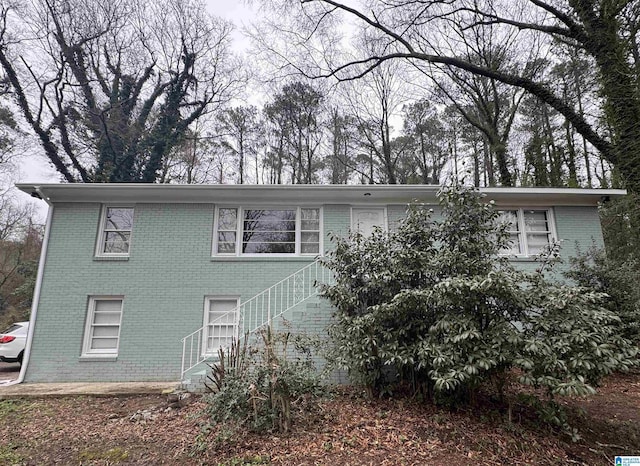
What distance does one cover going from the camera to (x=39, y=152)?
48.3 feet

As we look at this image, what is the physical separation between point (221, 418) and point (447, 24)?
1566 centimetres

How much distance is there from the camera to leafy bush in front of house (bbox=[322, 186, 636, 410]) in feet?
12.4

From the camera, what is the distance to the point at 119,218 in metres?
8.33

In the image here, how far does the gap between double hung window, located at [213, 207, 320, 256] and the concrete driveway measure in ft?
19.8

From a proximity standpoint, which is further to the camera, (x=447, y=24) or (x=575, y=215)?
(x=447, y=24)

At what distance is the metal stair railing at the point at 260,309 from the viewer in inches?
287

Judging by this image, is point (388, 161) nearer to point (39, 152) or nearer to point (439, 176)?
point (439, 176)

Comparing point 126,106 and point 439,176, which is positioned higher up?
point 126,106

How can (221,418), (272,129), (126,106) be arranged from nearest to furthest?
(221,418) < (126,106) < (272,129)

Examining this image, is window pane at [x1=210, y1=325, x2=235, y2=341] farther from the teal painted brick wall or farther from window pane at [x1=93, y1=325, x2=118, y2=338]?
window pane at [x1=93, y1=325, x2=118, y2=338]

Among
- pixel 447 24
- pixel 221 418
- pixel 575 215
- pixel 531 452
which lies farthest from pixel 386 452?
pixel 447 24

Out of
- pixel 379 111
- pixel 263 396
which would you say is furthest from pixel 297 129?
pixel 263 396

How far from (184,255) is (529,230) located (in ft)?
29.0

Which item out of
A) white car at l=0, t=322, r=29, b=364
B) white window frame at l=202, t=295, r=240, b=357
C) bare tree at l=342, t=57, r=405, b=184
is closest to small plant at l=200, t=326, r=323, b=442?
white window frame at l=202, t=295, r=240, b=357
